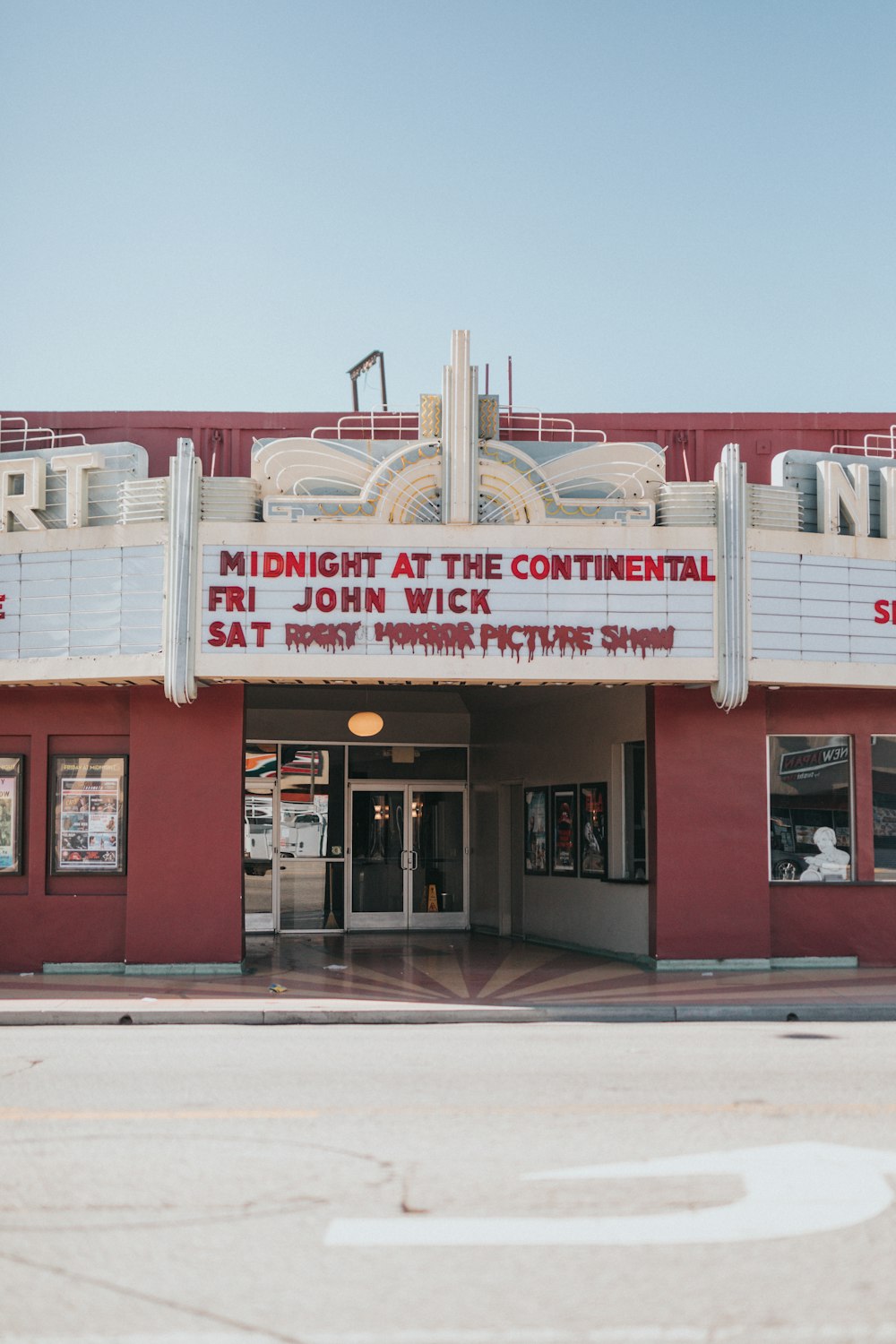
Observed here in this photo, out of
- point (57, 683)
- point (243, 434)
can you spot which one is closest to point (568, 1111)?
point (57, 683)

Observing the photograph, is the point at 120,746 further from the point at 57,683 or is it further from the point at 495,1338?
the point at 495,1338

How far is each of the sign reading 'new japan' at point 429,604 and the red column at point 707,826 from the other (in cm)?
130

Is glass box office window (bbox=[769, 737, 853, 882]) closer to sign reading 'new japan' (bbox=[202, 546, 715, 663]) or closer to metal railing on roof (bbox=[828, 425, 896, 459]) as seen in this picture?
sign reading 'new japan' (bbox=[202, 546, 715, 663])

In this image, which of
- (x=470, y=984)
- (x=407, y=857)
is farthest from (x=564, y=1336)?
(x=407, y=857)

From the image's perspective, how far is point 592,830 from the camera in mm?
A: 19000

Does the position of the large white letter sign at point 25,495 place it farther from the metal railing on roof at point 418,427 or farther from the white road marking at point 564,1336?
the white road marking at point 564,1336

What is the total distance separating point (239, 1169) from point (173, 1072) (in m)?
3.12

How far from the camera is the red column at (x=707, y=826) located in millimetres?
16281

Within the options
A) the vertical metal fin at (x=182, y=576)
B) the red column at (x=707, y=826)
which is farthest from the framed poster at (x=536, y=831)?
the vertical metal fin at (x=182, y=576)

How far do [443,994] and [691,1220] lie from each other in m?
9.02

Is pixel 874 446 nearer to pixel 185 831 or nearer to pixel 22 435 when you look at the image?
pixel 185 831

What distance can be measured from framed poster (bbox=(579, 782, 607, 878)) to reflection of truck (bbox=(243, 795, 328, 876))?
526 centimetres

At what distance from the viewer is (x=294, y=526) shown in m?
15.5

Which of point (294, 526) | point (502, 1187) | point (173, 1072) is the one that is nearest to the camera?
point (502, 1187)
